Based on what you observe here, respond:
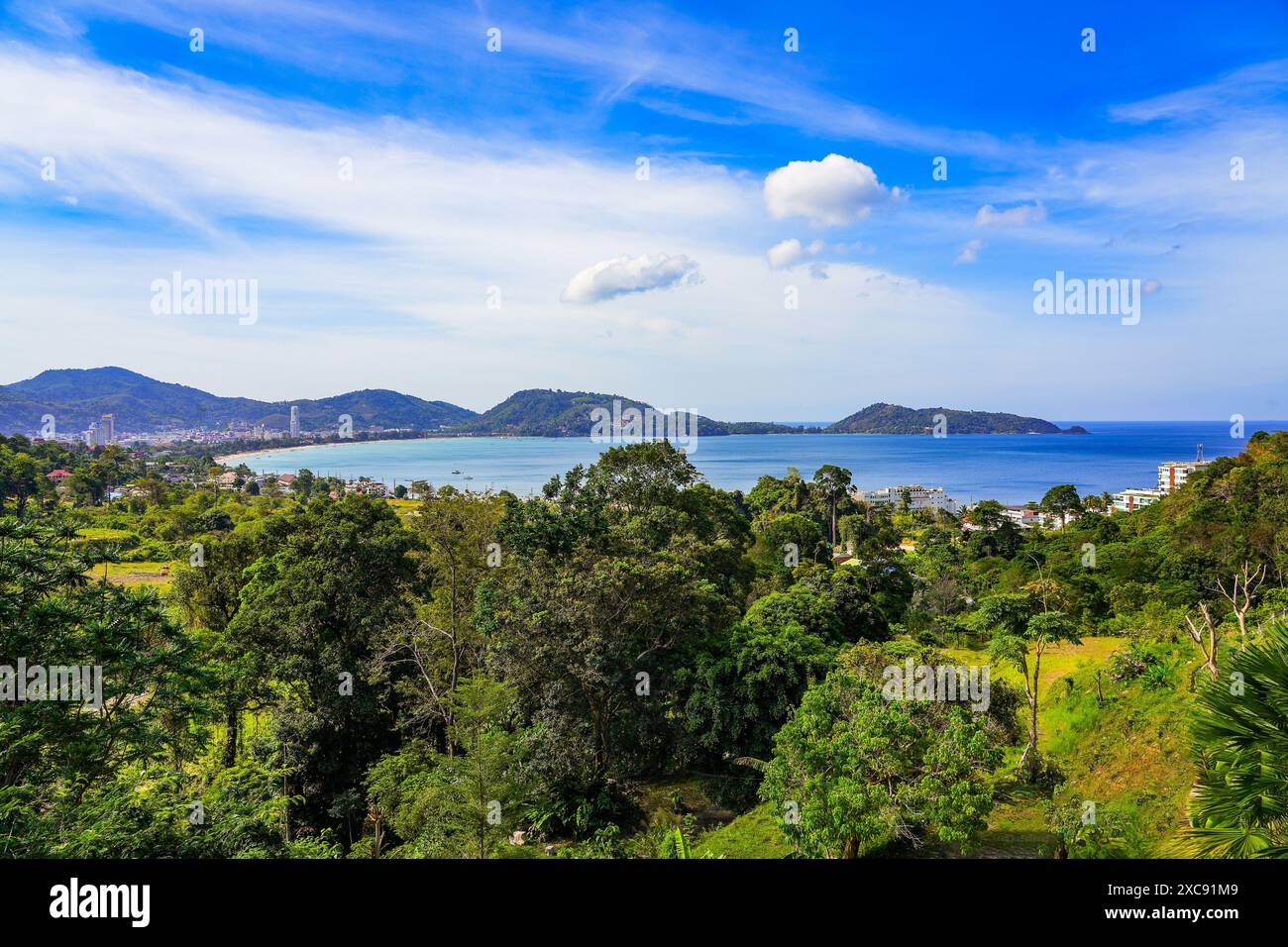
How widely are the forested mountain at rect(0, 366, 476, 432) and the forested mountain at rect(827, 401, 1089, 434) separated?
103 m

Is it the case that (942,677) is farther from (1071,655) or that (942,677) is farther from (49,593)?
(49,593)

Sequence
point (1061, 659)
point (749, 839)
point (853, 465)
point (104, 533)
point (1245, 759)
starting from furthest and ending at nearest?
1. point (853, 465)
2. point (104, 533)
3. point (1061, 659)
4. point (749, 839)
5. point (1245, 759)

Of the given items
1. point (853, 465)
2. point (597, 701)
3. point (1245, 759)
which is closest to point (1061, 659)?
point (597, 701)

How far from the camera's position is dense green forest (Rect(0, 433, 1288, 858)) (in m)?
5.93

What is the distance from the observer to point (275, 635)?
1257 centimetres

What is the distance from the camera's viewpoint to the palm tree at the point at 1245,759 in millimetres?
2660

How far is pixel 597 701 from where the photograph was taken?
35.1 feet

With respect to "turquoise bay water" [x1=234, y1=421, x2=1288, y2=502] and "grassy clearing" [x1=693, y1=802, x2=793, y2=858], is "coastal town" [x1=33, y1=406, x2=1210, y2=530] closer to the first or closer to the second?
"turquoise bay water" [x1=234, y1=421, x2=1288, y2=502]

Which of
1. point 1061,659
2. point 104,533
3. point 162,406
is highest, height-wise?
point 162,406

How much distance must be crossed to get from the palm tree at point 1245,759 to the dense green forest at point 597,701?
1cm

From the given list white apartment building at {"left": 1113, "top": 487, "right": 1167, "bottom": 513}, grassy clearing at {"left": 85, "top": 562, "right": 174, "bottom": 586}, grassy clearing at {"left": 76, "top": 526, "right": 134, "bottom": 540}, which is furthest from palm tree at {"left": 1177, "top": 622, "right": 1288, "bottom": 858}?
white apartment building at {"left": 1113, "top": 487, "right": 1167, "bottom": 513}

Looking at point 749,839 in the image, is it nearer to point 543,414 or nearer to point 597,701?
point 597,701

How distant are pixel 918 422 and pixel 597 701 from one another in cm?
17028
